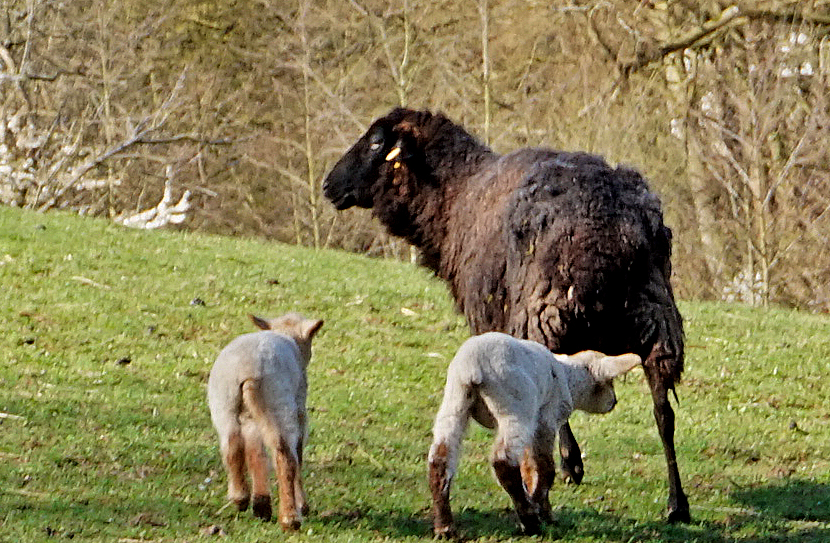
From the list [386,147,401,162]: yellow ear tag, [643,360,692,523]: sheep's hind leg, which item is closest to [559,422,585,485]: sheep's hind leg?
[643,360,692,523]: sheep's hind leg

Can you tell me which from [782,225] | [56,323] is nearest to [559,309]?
[56,323]

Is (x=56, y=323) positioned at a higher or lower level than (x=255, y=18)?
lower

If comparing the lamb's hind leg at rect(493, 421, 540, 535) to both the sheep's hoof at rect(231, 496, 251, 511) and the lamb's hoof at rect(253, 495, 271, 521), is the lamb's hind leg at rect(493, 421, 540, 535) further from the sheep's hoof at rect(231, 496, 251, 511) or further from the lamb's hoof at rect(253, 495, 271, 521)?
the sheep's hoof at rect(231, 496, 251, 511)

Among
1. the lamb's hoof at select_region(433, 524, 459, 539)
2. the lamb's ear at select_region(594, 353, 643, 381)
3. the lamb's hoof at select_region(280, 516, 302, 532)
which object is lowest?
the lamb's hoof at select_region(433, 524, 459, 539)

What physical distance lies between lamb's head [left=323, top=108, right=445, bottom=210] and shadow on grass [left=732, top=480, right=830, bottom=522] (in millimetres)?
3257

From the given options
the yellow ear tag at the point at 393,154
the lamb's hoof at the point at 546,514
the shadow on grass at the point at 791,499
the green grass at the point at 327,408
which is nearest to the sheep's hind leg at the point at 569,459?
the green grass at the point at 327,408

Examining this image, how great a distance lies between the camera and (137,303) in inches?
515

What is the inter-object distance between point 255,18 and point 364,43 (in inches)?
141

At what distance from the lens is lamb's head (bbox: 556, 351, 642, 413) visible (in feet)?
24.3

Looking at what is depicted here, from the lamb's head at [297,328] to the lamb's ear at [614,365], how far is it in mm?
1518

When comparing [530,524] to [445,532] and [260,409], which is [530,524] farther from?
[260,409]

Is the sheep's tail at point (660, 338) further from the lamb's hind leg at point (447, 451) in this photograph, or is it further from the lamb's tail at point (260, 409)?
the lamb's tail at point (260, 409)

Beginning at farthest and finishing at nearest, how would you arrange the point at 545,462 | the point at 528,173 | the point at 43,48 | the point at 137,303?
the point at 43,48, the point at 137,303, the point at 528,173, the point at 545,462

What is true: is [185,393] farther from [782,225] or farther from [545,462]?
[782,225]
